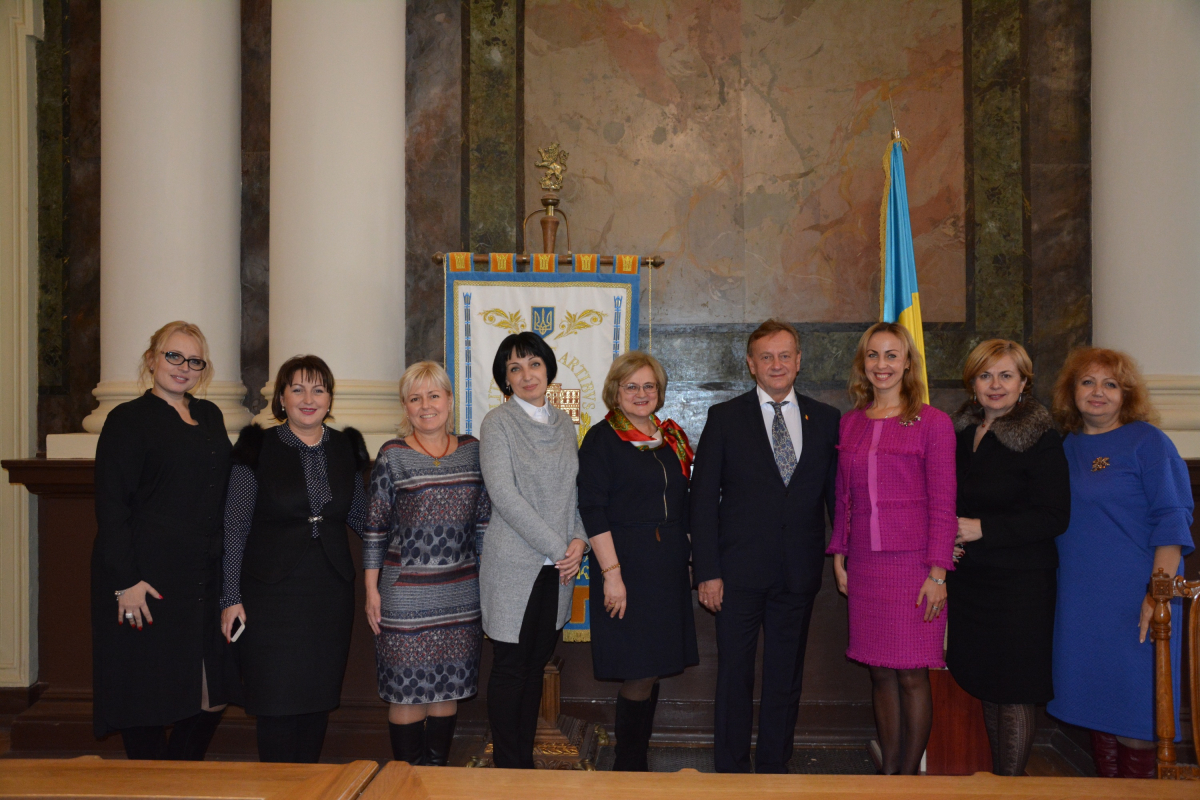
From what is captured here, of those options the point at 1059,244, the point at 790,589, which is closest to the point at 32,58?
the point at 790,589

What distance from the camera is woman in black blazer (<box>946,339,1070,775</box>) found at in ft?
8.52

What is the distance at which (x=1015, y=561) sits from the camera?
2621 mm

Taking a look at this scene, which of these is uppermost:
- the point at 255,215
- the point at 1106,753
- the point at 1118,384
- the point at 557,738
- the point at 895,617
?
the point at 255,215

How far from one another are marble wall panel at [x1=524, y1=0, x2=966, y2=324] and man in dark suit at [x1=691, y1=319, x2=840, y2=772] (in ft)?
5.53

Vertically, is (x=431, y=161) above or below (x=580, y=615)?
above

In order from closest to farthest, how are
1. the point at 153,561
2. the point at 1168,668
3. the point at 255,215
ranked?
the point at 1168,668, the point at 153,561, the point at 255,215

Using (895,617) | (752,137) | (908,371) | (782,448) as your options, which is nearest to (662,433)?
(782,448)

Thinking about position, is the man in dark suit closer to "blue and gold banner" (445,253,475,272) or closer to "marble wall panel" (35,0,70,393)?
"blue and gold banner" (445,253,475,272)

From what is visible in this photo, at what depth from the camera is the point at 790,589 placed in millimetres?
2787

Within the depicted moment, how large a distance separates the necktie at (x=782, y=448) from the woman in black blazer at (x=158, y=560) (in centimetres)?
188

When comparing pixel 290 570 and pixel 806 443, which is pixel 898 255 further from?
pixel 290 570

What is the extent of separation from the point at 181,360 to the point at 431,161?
7.56 feet

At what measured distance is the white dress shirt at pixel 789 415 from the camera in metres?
2.87

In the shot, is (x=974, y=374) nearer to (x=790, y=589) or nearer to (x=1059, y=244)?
(x=790, y=589)
